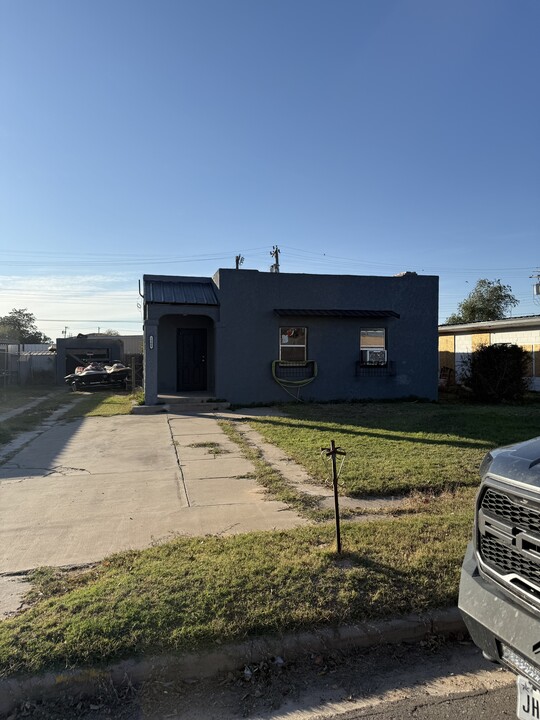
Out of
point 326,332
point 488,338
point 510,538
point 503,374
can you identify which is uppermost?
point 488,338

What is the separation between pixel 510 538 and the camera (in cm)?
229

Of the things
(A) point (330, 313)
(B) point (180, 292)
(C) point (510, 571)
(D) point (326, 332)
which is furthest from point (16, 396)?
(C) point (510, 571)

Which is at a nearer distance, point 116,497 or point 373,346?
point 116,497

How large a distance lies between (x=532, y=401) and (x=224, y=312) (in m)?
10.4

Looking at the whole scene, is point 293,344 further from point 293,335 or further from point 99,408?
point 99,408

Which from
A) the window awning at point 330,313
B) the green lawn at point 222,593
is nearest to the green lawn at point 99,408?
the window awning at point 330,313

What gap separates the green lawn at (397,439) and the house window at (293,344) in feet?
6.21

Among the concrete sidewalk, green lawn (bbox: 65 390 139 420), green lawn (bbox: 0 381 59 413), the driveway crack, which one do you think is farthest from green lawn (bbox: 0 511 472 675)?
green lawn (bbox: 0 381 59 413)

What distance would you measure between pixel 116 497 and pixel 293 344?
34.4ft

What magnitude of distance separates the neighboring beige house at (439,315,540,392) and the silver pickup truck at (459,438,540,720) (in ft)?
57.4

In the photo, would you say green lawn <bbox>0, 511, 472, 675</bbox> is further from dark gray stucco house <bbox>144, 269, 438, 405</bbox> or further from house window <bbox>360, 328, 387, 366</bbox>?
house window <bbox>360, 328, 387, 366</bbox>

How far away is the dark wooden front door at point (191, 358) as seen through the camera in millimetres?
17375

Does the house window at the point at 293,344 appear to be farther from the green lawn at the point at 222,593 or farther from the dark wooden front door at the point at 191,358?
the green lawn at the point at 222,593

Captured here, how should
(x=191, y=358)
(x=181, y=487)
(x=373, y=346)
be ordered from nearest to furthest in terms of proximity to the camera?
(x=181, y=487), (x=373, y=346), (x=191, y=358)
